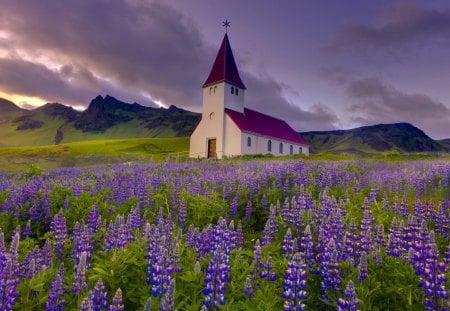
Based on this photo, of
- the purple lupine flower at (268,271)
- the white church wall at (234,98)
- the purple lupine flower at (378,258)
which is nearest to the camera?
the purple lupine flower at (268,271)

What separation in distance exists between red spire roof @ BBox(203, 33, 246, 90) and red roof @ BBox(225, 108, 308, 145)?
12.4 ft

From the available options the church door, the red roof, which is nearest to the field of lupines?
the red roof

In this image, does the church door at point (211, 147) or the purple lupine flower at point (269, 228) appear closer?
the purple lupine flower at point (269, 228)

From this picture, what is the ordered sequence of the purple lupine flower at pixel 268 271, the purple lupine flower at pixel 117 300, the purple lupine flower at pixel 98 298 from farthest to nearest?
the purple lupine flower at pixel 268 271 < the purple lupine flower at pixel 98 298 < the purple lupine flower at pixel 117 300

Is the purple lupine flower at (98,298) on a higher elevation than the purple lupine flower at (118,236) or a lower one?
lower

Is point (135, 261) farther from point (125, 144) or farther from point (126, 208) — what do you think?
point (125, 144)

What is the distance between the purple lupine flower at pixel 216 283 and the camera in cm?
280

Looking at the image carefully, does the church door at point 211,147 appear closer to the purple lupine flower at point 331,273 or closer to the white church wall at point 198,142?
the white church wall at point 198,142

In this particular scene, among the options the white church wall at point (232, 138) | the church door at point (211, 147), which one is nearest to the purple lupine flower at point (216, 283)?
the white church wall at point (232, 138)

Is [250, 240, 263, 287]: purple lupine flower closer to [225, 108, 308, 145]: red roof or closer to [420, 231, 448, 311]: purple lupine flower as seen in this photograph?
[420, 231, 448, 311]: purple lupine flower

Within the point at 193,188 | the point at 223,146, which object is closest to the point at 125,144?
the point at 223,146

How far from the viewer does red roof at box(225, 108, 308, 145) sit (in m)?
42.8

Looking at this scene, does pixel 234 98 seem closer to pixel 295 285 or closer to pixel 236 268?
pixel 236 268

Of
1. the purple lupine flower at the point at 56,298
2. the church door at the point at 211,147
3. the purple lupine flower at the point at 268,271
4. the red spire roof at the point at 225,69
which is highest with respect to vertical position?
the red spire roof at the point at 225,69
